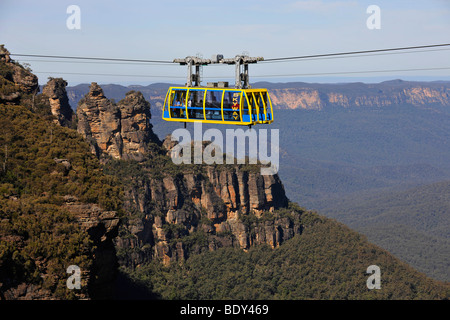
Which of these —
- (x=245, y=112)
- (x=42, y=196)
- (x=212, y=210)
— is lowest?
(x=212, y=210)

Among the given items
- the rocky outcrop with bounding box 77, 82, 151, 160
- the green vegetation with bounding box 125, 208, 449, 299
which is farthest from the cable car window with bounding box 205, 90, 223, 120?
the rocky outcrop with bounding box 77, 82, 151, 160

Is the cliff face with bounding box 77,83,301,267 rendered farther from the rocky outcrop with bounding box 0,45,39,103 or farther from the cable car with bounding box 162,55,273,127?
the cable car with bounding box 162,55,273,127

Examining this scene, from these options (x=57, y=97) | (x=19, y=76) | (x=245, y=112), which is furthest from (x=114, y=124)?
(x=245, y=112)

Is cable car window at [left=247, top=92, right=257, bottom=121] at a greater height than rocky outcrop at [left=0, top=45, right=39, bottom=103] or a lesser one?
lesser

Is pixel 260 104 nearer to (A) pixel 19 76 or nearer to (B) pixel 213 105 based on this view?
A: (B) pixel 213 105

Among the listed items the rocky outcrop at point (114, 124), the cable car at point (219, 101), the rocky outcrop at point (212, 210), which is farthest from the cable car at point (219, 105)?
the rocky outcrop at point (212, 210)

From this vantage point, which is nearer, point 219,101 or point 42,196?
point 219,101
